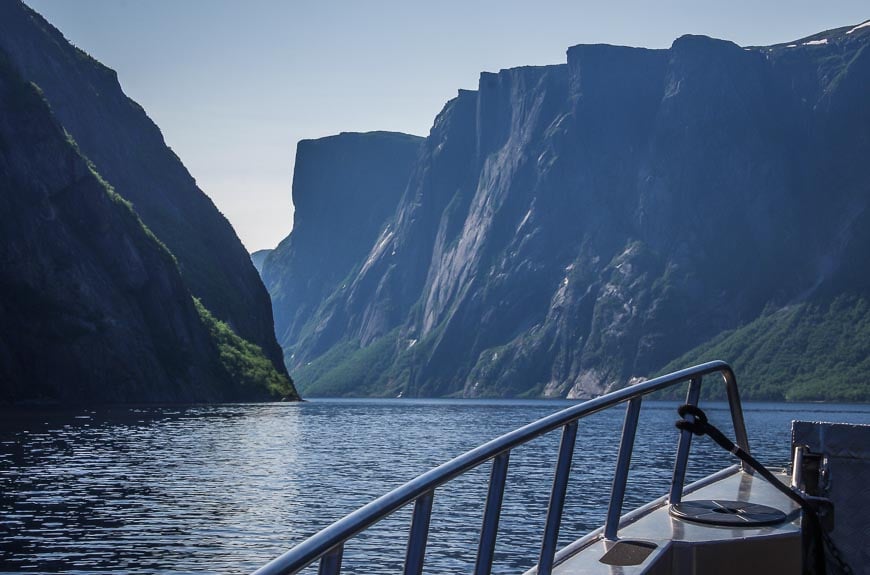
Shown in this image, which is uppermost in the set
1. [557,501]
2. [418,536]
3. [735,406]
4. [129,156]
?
[129,156]

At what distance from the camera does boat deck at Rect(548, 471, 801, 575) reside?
5141 mm

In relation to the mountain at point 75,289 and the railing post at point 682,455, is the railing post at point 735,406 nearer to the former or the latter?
the railing post at point 682,455

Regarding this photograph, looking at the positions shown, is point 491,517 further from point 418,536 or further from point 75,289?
point 75,289

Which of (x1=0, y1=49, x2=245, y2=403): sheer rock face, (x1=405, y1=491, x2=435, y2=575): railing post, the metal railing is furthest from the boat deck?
(x1=0, y1=49, x2=245, y2=403): sheer rock face

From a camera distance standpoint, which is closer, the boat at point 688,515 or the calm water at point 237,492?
the boat at point 688,515

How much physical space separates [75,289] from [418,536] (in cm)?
12813

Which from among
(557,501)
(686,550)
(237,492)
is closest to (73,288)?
(237,492)

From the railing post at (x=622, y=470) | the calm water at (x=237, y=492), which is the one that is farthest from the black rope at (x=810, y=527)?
the calm water at (x=237, y=492)

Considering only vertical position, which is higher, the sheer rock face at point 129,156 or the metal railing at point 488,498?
the sheer rock face at point 129,156

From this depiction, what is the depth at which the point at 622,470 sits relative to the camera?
5.75 metres

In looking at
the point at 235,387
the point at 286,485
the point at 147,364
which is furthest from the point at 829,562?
A: the point at 235,387

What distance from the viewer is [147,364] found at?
13188cm

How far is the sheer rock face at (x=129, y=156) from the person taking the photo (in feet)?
562

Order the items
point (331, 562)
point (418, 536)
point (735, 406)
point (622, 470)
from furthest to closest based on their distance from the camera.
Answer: point (735, 406) → point (622, 470) → point (418, 536) → point (331, 562)
